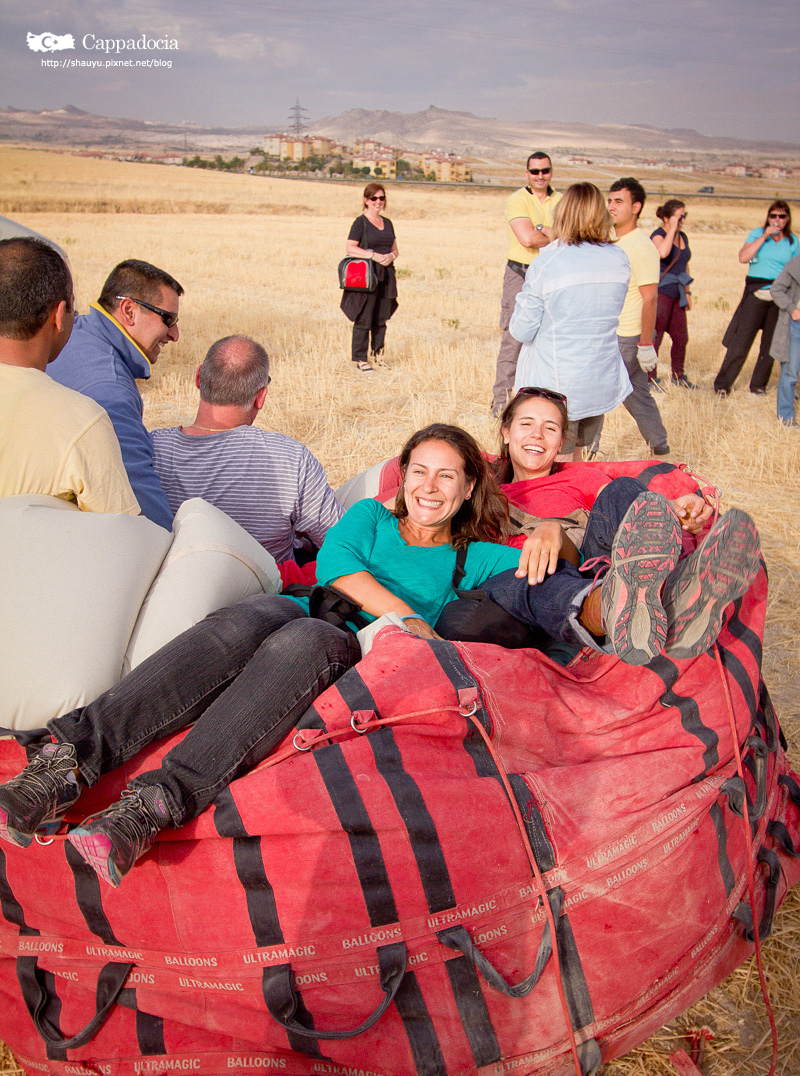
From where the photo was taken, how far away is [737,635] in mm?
2424

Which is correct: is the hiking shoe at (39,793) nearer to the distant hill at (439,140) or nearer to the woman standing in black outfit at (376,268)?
the woman standing in black outfit at (376,268)

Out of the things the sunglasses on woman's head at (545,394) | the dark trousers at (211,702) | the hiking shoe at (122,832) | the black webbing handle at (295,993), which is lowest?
the black webbing handle at (295,993)

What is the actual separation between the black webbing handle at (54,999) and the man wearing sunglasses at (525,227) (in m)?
5.43

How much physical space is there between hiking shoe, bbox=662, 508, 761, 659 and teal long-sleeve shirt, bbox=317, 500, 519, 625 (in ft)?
2.54

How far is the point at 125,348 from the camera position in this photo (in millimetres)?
3438

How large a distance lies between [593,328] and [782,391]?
3.80m

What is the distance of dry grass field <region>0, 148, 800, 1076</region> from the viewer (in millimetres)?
2227

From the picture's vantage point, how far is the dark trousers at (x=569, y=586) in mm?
2379

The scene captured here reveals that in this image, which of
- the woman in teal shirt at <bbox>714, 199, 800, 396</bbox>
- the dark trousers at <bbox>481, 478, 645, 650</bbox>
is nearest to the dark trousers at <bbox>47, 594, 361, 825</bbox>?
the dark trousers at <bbox>481, 478, 645, 650</bbox>

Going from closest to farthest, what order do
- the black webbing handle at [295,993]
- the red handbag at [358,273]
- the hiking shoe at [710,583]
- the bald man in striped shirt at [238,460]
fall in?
the black webbing handle at [295,993]
the hiking shoe at [710,583]
the bald man in striped shirt at [238,460]
the red handbag at [358,273]

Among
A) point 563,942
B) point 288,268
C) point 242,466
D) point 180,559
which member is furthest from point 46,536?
point 288,268

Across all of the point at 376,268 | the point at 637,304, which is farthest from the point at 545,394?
the point at 376,268

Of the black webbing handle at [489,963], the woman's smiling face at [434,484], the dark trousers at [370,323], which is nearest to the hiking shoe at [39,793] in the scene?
the black webbing handle at [489,963]

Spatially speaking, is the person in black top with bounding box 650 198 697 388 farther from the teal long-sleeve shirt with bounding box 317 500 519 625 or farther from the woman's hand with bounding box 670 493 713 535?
the teal long-sleeve shirt with bounding box 317 500 519 625
